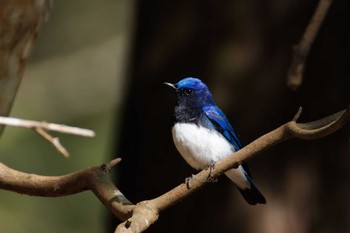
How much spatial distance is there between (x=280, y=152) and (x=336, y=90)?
16.4 inches

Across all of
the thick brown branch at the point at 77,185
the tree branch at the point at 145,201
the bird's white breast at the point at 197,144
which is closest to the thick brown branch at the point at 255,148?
the tree branch at the point at 145,201

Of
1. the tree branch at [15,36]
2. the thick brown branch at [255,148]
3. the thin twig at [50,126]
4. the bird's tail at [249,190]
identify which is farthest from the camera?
the bird's tail at [249,190]

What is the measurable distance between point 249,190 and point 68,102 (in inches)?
207

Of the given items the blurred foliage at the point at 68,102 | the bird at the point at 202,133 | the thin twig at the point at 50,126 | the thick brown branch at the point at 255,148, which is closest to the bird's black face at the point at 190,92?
the bird at the point at 202,133

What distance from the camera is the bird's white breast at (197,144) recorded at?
338 cm

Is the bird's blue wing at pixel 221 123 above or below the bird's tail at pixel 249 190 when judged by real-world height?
above

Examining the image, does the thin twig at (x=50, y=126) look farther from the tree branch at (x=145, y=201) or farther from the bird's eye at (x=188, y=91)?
the bird's eye at (x=188, y=91)

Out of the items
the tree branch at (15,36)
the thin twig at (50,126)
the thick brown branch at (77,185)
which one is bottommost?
the thick brown branch at (77,185)

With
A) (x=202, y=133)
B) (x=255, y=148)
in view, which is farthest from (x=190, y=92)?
(x=255, y=148)

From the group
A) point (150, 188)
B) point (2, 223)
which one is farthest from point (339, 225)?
point (2, 223)

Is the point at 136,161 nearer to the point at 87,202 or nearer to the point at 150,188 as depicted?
the point at 150,188

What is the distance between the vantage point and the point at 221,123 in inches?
141

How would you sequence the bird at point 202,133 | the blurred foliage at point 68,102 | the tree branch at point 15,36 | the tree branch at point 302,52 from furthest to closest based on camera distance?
the blurred foliage at point 68,102 → the bird at point 202,133 → the tree branch at point 302,52 → the tree branch at point 15,36

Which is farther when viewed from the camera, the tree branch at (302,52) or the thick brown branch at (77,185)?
the tree branch at (302,52)
